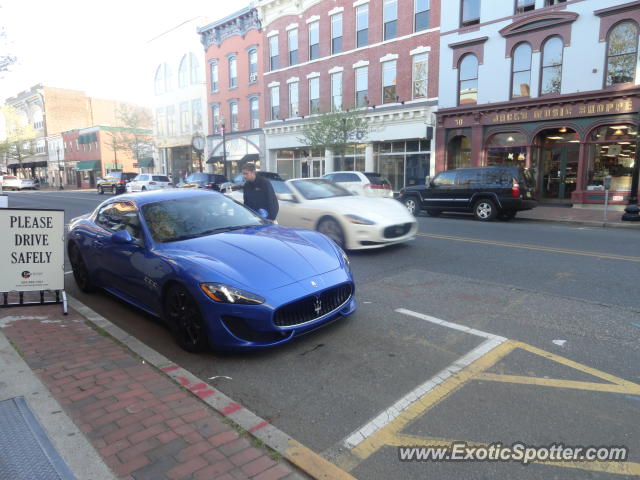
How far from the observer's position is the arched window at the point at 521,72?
754 inches

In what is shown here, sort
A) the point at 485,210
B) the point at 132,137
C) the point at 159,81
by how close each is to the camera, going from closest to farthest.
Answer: the point at 485,210 → the point at 159,81 → the point at 132,137

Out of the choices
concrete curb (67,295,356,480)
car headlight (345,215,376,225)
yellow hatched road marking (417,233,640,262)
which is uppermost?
car headlight (345,215,376,225)

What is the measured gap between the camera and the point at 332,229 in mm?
8414

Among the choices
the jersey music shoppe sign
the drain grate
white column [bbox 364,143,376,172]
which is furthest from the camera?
white column [bbox 364,143,376,172]

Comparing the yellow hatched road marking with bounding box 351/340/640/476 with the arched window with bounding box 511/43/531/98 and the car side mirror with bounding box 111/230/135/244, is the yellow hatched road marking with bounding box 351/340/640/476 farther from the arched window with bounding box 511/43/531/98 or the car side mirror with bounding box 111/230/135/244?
the arched window with bounding box 511/43/531/98

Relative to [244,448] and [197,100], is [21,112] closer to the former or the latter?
[197,100]

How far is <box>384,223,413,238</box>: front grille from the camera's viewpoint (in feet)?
26.2

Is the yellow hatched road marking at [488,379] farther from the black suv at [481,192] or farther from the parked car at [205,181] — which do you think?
the parked car at [205,181]

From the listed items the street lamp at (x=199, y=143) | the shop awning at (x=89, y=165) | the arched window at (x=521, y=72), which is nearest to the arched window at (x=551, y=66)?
the arched window at (x=521, y=72)

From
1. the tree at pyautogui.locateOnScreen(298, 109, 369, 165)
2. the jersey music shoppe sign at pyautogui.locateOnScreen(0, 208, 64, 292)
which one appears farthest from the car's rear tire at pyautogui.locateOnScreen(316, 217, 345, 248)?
the tree at pyautogui.locateOnScreen(298, 109, 369, 165)

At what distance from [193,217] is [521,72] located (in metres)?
18.9

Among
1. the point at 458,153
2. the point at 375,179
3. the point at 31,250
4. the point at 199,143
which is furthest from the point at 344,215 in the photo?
the point at 199,143

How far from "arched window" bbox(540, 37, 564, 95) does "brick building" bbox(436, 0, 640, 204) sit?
4cm

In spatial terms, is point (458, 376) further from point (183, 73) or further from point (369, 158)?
point (183, 73)
